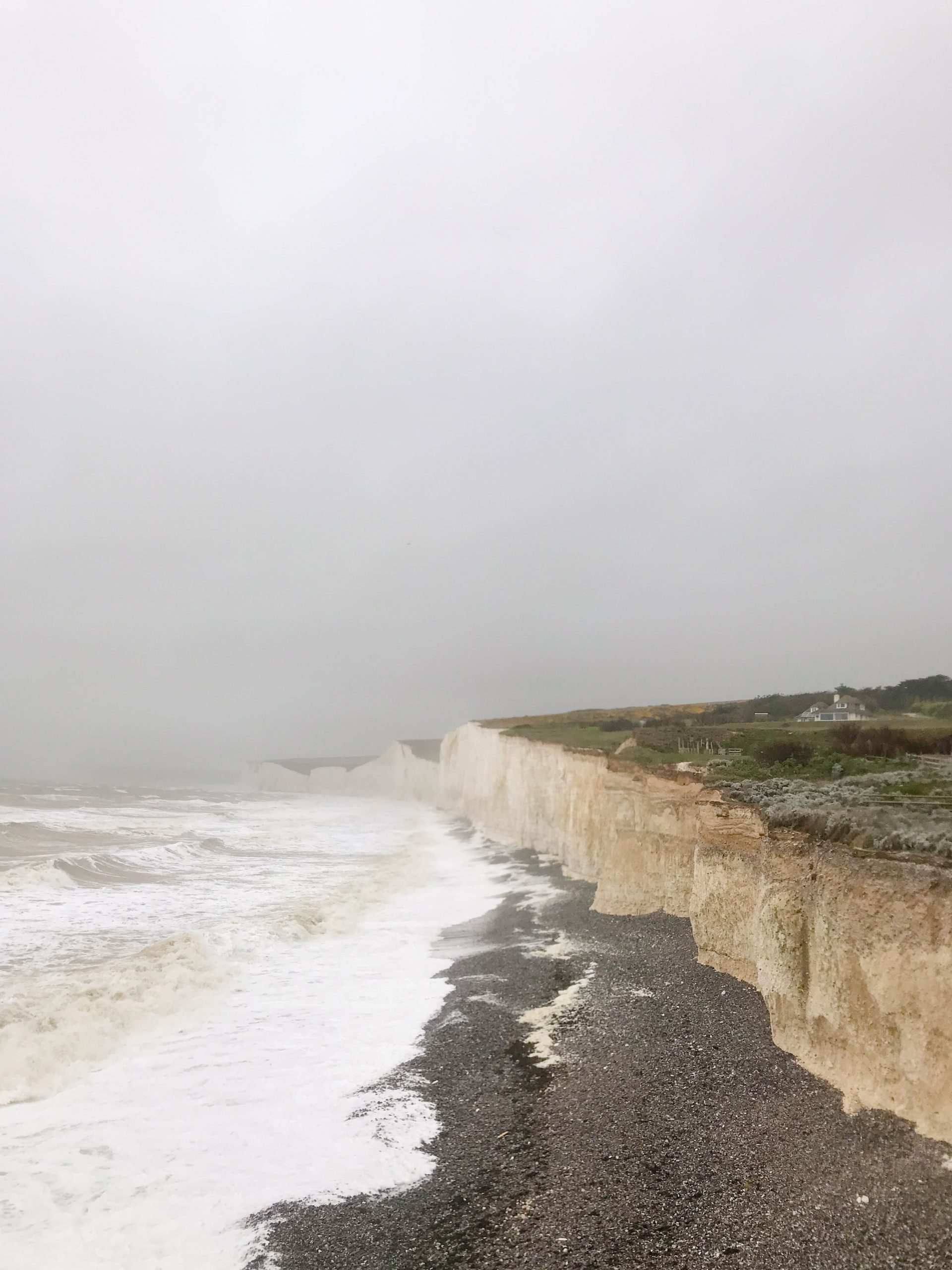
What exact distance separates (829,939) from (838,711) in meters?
34.9

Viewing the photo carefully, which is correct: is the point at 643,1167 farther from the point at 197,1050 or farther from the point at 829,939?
the point at 197,1050

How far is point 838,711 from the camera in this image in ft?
132

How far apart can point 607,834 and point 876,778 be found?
35.4 ft

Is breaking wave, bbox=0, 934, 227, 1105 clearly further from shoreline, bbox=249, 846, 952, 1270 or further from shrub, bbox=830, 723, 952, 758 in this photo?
shrub, bbox=830, 723, 952, 758

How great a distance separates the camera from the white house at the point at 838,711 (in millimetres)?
38656

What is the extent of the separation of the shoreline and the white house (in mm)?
27786

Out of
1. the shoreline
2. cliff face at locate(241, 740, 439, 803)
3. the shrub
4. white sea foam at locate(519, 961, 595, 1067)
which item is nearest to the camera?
the shoreline

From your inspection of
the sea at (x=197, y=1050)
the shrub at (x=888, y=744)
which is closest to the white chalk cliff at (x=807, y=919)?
the sea at (x=197, y=1050)

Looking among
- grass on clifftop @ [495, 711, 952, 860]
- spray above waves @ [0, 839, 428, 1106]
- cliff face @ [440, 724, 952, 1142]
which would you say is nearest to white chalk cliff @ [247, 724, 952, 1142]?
cliff face @ [440, 724, 952, 1142]

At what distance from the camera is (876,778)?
13742mm

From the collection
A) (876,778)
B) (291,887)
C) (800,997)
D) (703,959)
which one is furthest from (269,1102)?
(291,887)

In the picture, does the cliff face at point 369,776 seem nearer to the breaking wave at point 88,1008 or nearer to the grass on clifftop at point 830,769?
the grass on clifftop at point 830,769

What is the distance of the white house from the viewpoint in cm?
3866

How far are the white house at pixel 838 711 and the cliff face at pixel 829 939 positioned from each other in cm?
2310
